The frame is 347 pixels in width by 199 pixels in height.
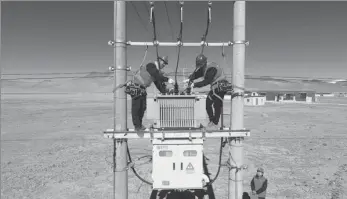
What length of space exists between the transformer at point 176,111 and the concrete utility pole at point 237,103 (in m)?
0.61

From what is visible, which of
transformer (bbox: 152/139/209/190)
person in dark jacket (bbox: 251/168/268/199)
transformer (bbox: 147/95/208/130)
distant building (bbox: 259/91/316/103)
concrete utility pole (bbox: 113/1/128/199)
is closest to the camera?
concrete utility pole (bbox: 113/1/128/199)

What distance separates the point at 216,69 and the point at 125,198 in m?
3.07

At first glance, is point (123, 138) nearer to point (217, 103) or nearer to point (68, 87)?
point (217, 103)

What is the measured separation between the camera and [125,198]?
189 inches

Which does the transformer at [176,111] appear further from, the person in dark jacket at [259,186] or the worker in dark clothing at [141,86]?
the person in dark jacket at [259,186]

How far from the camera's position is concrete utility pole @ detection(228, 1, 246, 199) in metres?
4.64

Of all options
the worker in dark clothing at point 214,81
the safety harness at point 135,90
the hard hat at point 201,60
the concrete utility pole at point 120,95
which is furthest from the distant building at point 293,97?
A: the concrete utility pole at point 120,95

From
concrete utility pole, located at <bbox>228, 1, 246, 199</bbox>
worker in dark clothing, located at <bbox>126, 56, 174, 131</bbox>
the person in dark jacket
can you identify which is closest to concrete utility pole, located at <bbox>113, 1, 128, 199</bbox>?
worker in dark clothing, located at <bbox>126, 56, 174, 131</bbox>

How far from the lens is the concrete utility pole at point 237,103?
4.64m

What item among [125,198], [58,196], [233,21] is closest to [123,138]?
[125,198]

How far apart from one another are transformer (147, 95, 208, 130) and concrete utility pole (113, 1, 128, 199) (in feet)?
1.78

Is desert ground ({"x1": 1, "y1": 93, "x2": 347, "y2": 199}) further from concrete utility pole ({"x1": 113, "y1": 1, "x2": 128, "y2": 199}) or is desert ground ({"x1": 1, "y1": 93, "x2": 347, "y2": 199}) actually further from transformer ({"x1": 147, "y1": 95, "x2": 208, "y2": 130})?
transformer ({"x1": 147, "y1": 95, "x2": 208, "y2": 130})

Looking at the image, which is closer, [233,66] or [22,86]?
[233,66]

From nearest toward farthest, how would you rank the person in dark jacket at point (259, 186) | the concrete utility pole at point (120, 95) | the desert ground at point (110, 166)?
the concrete utility pole at point (120, 95)
the person in dark jacket at point (259, 186)
the desert ground at point (110, 166)
